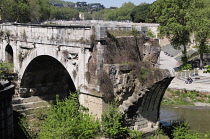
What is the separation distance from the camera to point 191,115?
31.2 metres

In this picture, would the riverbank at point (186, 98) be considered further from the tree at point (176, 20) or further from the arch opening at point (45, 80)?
the arch opening at point (45, 80)

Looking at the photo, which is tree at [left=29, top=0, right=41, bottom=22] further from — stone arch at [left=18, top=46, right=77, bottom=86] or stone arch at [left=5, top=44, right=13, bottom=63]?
stone arch at [left=18, top=46, right=77, bottom=86]

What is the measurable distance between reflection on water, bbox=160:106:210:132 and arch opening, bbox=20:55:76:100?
8.28m

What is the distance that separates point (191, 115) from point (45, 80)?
12.6m

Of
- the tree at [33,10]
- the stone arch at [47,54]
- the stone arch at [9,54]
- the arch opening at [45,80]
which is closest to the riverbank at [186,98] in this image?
the arch opening at [45,80]

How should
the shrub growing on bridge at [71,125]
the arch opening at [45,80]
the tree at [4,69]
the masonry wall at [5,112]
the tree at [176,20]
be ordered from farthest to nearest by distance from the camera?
1. the tree at [176,20]
2. the tree at [4,69]
3. the arch opening at [45,80]
4. the shrub growing on bridge at [71,125]
5. the masonry wall at [5,112]

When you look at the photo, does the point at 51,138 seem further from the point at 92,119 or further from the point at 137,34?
the point at 137,34

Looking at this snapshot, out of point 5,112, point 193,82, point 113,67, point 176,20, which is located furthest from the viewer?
point 176,20

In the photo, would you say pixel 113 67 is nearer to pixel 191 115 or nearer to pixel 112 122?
pixel 112 122

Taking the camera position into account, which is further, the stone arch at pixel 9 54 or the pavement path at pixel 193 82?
the pavement path at pixel 193 82

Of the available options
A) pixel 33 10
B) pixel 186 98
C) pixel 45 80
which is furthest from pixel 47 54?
pixel 33 10

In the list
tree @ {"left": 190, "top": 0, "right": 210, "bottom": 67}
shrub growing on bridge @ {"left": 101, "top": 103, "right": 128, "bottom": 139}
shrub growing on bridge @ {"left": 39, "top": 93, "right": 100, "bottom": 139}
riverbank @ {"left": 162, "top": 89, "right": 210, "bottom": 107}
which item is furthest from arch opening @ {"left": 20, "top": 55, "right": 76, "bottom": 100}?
tree @ {"left": 190, "top": 0, "right": 210, "bottom": 67}

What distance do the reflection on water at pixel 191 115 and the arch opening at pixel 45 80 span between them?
8.28 m

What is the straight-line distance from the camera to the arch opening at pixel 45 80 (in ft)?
83.5
